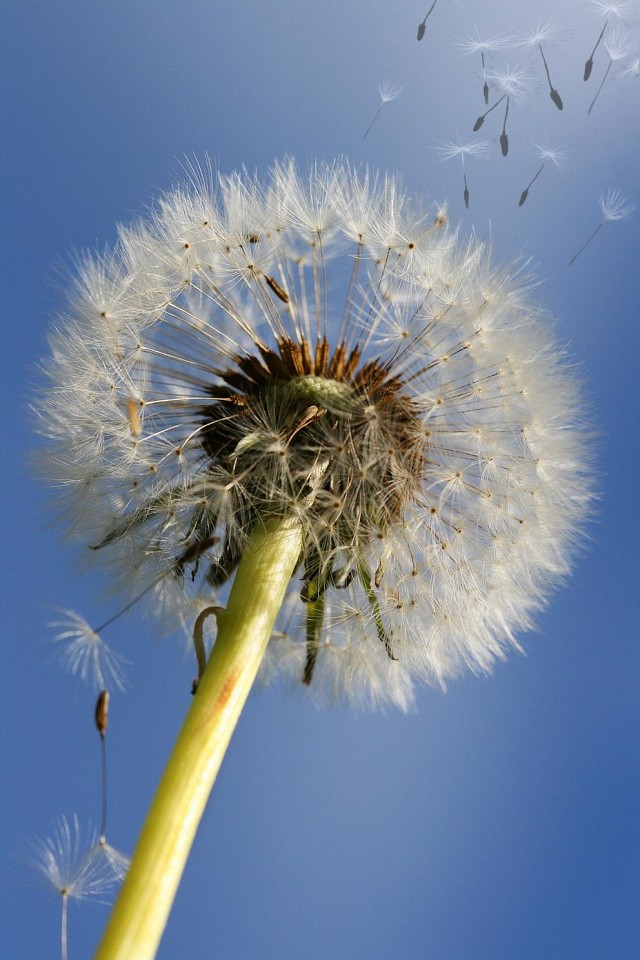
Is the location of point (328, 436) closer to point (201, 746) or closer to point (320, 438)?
point (320, 438)

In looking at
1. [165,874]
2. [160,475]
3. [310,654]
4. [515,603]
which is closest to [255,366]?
[160,475]

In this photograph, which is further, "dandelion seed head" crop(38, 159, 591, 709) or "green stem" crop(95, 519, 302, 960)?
"dandelion seed head" crop(38, 159, 591, 709)

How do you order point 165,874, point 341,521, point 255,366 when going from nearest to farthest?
point 165,874, point 341,521, point 255,366

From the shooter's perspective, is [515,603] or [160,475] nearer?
[160,475]

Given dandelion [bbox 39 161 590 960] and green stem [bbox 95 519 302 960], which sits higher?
dandelion [bbox 39 161 590 960]

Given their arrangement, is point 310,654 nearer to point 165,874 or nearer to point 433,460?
point 433,460
